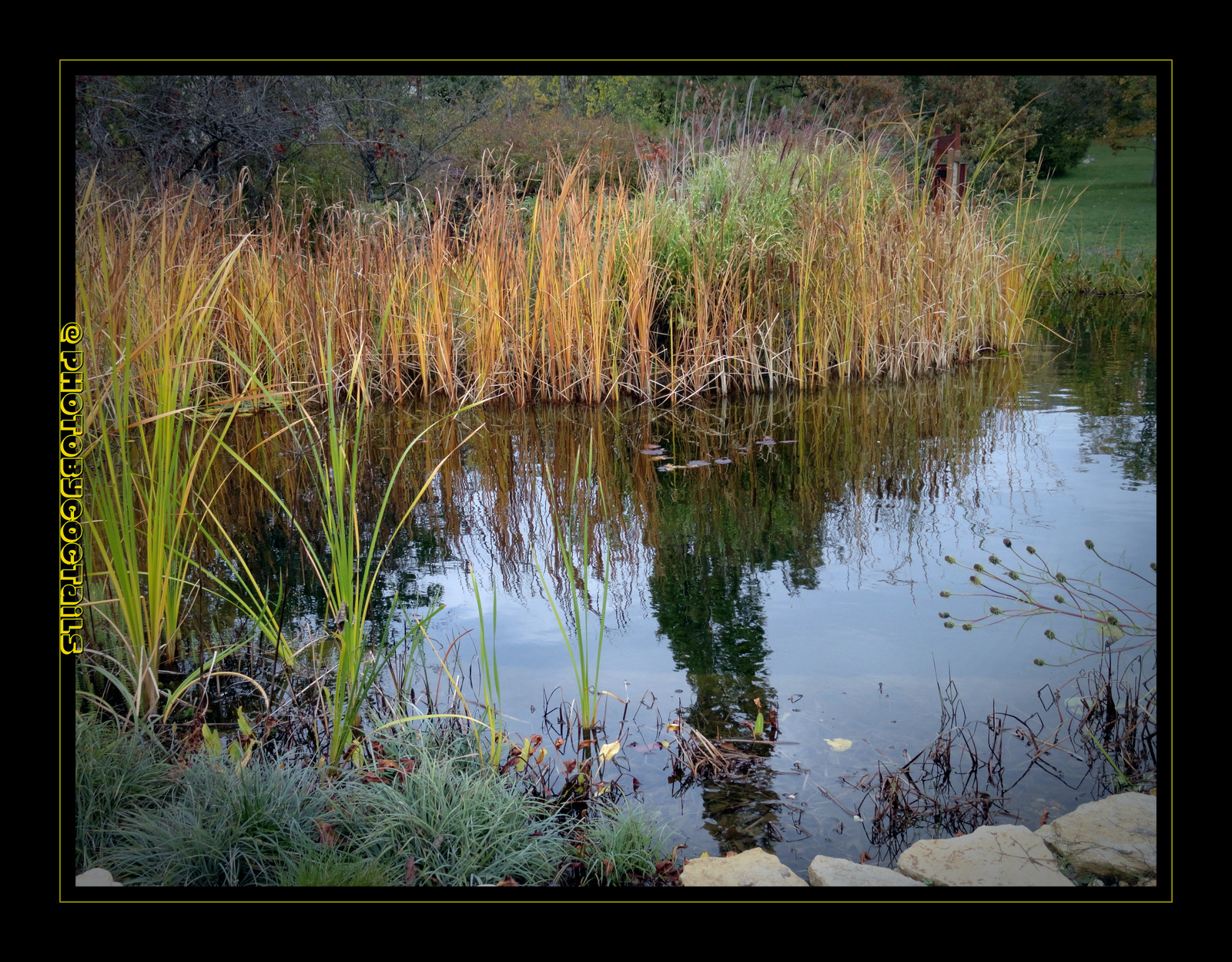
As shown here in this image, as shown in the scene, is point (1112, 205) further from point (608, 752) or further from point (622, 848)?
point (622, 848)

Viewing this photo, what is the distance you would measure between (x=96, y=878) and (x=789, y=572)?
2.40 meters

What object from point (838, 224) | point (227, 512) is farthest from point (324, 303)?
point (838, 224)

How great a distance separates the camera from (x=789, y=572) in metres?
3.26

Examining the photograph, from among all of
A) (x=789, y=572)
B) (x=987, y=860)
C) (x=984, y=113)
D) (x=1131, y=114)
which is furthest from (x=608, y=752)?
(x=984, y=113)

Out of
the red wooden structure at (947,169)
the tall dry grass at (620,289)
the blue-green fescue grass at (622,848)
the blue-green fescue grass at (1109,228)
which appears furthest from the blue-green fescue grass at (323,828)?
the blue-green fescue grass at (1109,228)

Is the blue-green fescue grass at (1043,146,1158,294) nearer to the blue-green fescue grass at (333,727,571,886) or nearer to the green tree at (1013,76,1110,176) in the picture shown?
the green tree at (1013,76,1110,176)

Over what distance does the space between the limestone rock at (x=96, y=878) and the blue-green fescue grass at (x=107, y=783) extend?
0.11 meters

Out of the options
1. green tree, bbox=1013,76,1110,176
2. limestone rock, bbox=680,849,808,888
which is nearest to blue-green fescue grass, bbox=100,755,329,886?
limestone rock, bbox=680,849,808,888

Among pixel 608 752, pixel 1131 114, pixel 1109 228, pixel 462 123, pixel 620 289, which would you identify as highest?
pixel 462 123

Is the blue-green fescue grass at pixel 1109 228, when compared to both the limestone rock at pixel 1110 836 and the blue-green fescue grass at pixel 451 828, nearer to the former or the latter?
the limestone rock at pixel 1110 836

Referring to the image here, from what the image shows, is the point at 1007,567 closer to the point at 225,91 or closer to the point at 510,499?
the point at 510,499

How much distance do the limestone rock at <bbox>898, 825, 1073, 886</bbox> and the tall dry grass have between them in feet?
14.7

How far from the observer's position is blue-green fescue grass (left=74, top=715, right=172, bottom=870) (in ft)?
5.65
